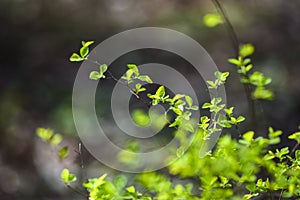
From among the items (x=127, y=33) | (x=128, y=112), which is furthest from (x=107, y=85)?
(x=127, y=33)

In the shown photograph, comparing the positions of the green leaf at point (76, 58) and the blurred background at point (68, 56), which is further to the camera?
the blurred background at point (68, 56)

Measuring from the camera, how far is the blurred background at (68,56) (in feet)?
9.51

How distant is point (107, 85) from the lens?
133 inches

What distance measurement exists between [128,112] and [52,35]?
3.26ft

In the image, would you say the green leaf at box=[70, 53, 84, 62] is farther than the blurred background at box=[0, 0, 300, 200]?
No

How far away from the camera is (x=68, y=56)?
3.63 metres

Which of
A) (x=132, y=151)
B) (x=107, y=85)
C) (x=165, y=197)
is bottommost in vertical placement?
(x=165, y=197)

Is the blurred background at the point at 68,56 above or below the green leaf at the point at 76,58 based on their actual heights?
above

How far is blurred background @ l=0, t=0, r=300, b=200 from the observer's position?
2.90 metres

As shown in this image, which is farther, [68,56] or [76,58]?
[68,56]

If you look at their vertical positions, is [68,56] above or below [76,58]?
above

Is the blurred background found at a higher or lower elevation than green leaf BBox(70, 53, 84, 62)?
higher

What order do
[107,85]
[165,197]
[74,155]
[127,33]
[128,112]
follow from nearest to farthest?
[165,197]
[74,155]
[128,112]
[107,85]
[127,33]

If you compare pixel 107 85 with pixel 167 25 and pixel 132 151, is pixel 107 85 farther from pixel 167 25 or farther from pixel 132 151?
pixel 132 151
